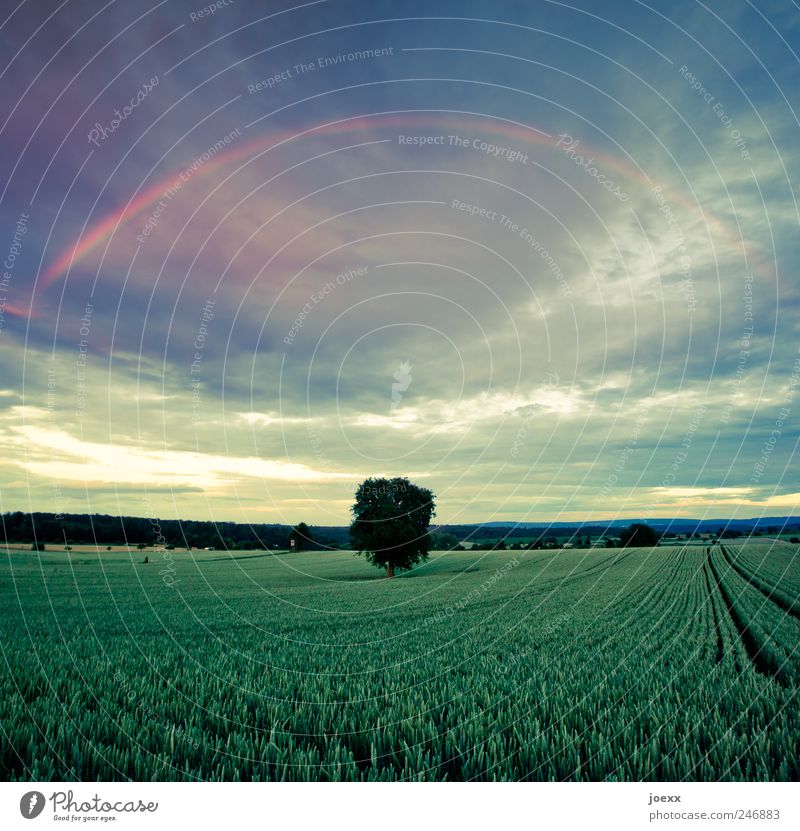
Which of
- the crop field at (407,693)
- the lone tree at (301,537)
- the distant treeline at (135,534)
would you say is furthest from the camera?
the lone tree at (301,537)

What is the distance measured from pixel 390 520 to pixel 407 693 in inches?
1735

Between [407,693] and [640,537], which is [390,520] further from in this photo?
[640,537]

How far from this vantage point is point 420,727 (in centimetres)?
614

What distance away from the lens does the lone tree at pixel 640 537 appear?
92.8 metres

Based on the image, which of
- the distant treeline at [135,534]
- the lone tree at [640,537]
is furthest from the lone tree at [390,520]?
the lone tree at [640,537]

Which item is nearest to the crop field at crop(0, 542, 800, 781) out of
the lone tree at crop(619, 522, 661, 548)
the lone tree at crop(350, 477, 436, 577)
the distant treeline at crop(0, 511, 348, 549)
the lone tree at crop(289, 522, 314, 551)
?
the distant treeline at crop(0, 511, 348, 549)

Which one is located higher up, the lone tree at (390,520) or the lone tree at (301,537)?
the lone tree at (390,520)

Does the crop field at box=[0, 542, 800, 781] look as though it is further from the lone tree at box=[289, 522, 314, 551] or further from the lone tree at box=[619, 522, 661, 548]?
the lone tree at box=[619, 522, 661, 548]

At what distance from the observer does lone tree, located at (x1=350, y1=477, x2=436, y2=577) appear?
51844mm

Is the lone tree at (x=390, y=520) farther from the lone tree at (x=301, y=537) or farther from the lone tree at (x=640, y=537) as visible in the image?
the lone tree at (x=640, y=537)

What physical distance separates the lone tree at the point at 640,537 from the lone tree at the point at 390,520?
183ft

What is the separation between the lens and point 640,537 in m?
95.7
